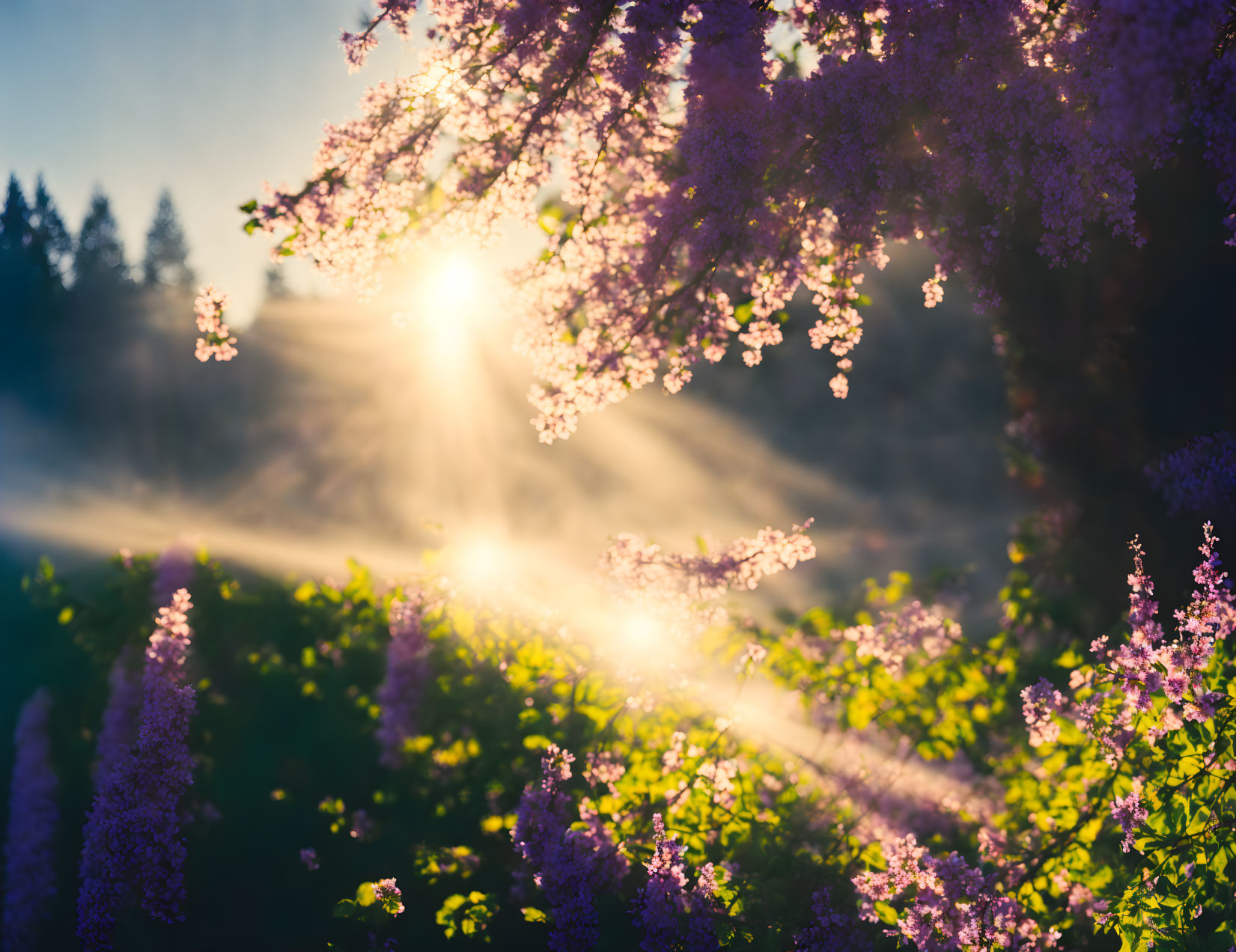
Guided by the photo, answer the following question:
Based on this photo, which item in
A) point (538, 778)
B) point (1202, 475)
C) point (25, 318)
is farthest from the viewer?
point (25, 318)

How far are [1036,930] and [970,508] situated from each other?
1726cm

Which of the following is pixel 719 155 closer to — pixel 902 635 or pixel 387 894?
pixel 902 635

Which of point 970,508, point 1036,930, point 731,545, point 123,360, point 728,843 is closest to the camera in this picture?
point 1036,930

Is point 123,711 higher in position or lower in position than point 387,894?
higher

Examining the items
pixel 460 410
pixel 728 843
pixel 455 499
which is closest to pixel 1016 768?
pixel 728 843

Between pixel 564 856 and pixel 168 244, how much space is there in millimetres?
75450

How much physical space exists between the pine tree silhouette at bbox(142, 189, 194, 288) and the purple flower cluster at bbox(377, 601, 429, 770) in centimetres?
6640

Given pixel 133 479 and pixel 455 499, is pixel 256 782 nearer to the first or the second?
pixel 455 499

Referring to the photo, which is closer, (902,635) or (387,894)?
(387,894)

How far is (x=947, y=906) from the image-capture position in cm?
232

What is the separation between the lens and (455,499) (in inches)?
775

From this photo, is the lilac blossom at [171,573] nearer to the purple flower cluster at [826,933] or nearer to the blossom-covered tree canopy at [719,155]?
the blossom-covered tree canopy at [719,155]

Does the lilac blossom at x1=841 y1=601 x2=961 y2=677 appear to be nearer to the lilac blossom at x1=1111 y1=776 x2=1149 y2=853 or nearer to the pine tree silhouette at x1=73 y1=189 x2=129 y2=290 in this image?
the lilac blossom at x1=1111 y1=776 x2=1149 y2=853

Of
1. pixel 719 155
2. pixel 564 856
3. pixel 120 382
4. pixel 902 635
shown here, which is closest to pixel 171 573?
pixel 564 856
